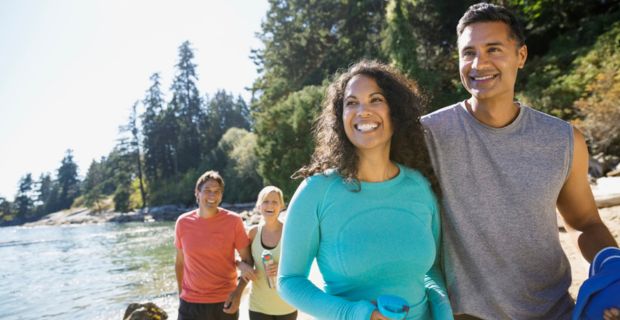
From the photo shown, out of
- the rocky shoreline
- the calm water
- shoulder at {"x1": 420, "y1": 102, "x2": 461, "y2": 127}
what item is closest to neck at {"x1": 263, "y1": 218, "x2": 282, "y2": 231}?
shoulder at {"x1": 420, "y1": 102, "x2": 461, "y2": 127}

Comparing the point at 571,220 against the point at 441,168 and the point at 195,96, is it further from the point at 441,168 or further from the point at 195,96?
the point at 195,96

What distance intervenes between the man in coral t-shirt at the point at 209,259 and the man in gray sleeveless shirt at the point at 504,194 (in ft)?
8.85

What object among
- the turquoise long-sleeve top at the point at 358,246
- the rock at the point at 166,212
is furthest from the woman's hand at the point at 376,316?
the rock at the point at 166,212

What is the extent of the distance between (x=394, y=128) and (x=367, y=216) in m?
0.44

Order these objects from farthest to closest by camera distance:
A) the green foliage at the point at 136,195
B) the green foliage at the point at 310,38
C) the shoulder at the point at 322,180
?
1. the green foliage at the point at 136,195
2. the green foliage at the point at 310,38
3. the shoulder at the point at 322,180

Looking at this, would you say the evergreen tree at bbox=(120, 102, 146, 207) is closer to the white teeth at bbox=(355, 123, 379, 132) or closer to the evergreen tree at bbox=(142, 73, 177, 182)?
the evergreen tree at bbox=(142, 73, 177, 182)

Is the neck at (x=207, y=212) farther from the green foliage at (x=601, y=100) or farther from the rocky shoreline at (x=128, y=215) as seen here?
the rocky shoreline at (x=128, y=215)

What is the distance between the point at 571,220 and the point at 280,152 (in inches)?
791

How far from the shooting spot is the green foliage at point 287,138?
2067cm

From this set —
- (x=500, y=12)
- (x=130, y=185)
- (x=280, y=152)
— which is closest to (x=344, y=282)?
(x=500, y=12)

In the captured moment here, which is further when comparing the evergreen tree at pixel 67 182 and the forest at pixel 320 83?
the evergreen tree at pixel 67 182

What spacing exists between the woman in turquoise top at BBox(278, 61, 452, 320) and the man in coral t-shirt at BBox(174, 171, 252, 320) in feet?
8.56

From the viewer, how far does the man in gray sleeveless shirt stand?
1.60 metres

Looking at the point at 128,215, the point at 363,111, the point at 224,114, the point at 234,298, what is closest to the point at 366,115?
the point at 363,111
